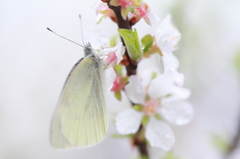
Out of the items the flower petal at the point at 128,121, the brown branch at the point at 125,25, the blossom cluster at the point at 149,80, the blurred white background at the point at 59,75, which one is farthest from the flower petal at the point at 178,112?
the blurred white background at the point at 59,75

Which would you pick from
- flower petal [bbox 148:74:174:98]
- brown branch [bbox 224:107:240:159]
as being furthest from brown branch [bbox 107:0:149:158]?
brown branch [bbox 224:107:240:159]

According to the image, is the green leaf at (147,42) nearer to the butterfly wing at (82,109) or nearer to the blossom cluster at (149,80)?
the blossom cluster at (149,80)

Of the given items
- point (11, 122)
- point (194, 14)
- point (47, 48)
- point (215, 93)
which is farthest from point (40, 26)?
point (215, 93)

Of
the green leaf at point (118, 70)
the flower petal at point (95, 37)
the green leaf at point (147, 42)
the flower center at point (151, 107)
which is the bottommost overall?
the flower center at point (151, 107)

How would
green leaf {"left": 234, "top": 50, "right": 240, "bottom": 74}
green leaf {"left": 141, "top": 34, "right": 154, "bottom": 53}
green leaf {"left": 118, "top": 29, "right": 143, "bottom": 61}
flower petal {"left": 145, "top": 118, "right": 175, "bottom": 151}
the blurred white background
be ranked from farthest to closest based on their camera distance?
the blurred white background → green leaf {"left": 234, "top": 50, "right": 240, "bottom": 74} → flower petal {"left": 145, "top": 118, "right": 175, "bottom": 151} → green leaf {"left": 141, "top": 34, "right": 154, "bottom": 53} → green leaf {"left": 118, "top": 29, "right": 143, "bottom": 61}

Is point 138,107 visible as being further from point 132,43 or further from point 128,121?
point 132,43

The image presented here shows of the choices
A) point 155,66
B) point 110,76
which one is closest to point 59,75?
point 155,66

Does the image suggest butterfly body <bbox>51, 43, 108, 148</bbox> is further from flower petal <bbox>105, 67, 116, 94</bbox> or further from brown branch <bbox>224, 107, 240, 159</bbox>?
brown branch <bbox>224, 107, 240, 159</bbox>
